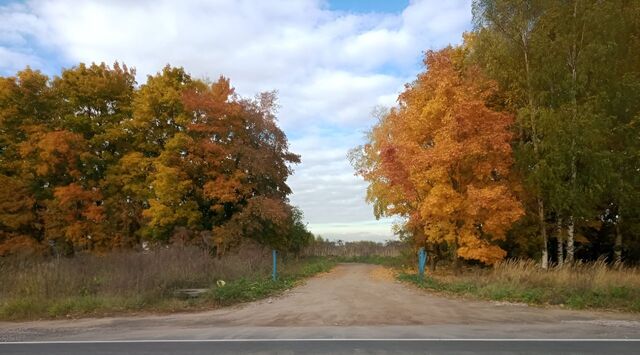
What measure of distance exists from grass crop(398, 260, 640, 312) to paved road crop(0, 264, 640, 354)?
3.00ft

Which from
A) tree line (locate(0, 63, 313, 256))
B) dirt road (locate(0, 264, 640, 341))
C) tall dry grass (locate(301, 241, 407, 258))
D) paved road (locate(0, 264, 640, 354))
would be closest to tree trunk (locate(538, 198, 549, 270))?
paved road (locate(0, 264, 640, 354))

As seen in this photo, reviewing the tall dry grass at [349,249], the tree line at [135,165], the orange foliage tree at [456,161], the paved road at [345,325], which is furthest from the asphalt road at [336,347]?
the tall dry grass at [349,249]

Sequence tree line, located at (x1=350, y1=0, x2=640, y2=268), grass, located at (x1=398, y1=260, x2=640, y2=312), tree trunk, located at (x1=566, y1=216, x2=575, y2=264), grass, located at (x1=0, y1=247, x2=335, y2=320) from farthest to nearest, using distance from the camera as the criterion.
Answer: tree trunk, located at (x1=566, y1=216, x2=575, y2=264) → tree line, located at (x1=350, y1=0, x2=640, y2=268) → grass, located at (x1=0, y1=247, x2=335, y2=320) → grass, located at (x1=398, y1=260, x2=640, y2=312)

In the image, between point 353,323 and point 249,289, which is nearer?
point 353,323

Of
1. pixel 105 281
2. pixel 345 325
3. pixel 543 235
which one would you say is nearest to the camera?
pixel 345 325

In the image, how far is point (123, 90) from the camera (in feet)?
119

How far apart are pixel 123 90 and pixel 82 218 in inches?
397

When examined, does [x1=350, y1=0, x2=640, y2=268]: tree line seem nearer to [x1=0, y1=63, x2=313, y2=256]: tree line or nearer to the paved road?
the paved road

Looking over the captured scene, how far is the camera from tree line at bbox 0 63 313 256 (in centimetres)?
3028

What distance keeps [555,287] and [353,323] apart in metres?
8.00

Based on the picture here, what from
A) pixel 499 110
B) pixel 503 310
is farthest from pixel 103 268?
pixel 499 110

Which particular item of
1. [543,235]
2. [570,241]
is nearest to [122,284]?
[543,235]

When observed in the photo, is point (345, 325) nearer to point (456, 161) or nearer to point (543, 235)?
point (456, 161)

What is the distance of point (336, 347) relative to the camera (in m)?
8.73
